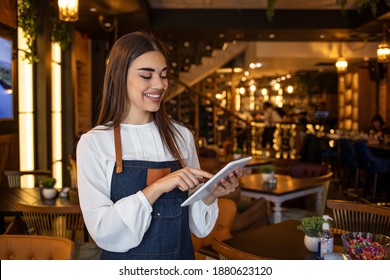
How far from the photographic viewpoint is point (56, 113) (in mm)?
7328

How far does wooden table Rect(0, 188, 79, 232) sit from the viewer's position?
10.9 ft

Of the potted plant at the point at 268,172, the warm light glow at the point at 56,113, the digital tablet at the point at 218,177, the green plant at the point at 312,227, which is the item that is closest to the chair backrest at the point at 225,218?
the green plant at the point at 312,227

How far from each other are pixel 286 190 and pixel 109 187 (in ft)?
10.1

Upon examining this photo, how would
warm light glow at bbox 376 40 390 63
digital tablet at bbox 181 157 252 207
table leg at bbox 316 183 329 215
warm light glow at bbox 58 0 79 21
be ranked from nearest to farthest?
digital tablet at bbox 181 157 252 207 < table leg at bbox 316 183 329 215 < warm light glow at bbox 58 0 79 21 < warm light glow at bbox 376 40 390 63

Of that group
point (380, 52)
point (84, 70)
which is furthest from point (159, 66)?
point (84, 70)

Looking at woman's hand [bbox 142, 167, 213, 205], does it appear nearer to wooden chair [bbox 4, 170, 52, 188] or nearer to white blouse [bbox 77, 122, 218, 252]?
white blouse [bbox 77, 122, 218, 252]

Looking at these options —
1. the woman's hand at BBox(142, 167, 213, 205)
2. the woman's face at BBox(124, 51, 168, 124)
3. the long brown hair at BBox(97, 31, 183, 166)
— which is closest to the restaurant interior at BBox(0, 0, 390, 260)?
the long brown hair at BBox(97, 31, 183, 166)

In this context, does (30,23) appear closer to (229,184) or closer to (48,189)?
(48,189)

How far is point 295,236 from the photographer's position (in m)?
2.59

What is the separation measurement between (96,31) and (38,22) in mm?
3044

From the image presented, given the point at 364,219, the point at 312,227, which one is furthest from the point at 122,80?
the point at 364,219

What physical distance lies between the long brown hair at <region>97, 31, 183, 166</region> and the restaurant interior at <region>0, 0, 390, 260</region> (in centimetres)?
21

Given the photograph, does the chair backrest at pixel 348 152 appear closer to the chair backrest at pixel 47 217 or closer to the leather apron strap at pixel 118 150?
the chair backrest at pixel 47 217
